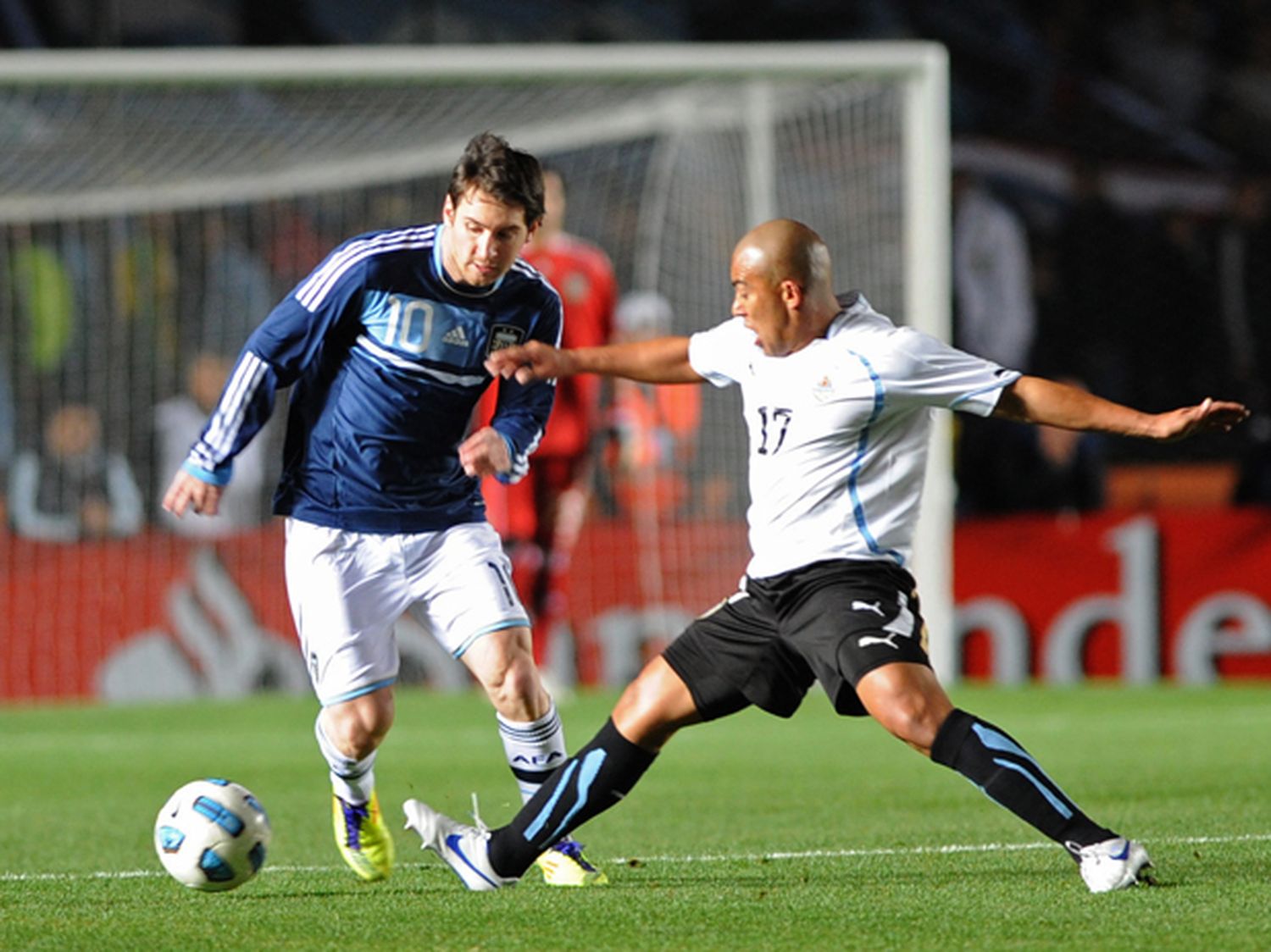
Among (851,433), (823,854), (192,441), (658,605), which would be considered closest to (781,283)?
(851,433)

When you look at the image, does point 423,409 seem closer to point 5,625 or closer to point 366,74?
point 366,74

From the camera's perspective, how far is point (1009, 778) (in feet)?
16.7

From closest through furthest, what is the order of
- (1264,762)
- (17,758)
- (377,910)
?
(377,910), (1264,762), (17,758)

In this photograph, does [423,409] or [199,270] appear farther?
[199,270]

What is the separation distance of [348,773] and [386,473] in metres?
0.84

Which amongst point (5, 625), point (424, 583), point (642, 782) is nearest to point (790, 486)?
point (424, 583)

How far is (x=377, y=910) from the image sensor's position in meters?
A: 5.22

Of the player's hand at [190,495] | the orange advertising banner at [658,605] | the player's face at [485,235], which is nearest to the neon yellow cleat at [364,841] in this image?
the player's hand at [190,495]

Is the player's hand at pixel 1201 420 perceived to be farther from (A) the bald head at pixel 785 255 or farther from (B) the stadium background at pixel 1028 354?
(B) the stadium background at pixel 1028 354

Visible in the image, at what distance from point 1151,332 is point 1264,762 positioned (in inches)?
371

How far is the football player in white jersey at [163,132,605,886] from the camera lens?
233 inches

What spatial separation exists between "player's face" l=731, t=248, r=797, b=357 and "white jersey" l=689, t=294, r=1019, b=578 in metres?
0.08

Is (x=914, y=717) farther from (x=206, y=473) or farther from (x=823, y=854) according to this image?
(x=206, y=473)

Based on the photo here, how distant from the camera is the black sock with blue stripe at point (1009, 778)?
5.09 m
